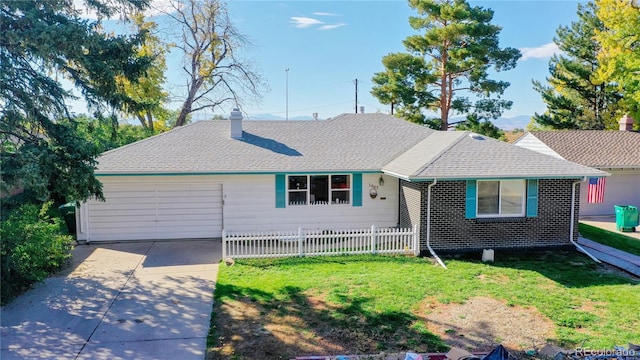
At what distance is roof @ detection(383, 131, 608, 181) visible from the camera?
39.8 feet

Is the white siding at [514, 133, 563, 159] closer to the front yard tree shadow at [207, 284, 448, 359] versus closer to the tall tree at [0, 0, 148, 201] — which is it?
the front yard tree shadow at [207, 284, 448, 359]

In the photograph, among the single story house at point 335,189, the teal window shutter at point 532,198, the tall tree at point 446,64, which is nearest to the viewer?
the single story house at point 335,189

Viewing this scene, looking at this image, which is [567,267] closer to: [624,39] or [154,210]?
[154,210]

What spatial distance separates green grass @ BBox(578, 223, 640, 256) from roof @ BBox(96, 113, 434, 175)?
6.65 m

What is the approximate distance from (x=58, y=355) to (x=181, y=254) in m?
6.00

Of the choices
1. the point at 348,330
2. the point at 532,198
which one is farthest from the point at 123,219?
Answer: the point at 532,198

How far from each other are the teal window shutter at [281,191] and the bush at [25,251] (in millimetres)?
6091

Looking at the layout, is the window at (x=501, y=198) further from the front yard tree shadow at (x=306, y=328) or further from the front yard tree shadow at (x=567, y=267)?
the front yard tree shadow at (x=306, y=328)

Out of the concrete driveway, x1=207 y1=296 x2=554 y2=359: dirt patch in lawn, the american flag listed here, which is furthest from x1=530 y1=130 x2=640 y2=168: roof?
the concrete driveway

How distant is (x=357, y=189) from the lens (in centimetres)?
1466

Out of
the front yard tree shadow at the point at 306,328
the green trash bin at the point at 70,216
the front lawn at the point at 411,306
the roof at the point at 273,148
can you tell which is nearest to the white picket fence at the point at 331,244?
the front lawn at the point at 411,306

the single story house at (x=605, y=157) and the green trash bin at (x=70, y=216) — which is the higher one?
the single story house at (x=605, y=157)

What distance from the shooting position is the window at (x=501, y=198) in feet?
41.7

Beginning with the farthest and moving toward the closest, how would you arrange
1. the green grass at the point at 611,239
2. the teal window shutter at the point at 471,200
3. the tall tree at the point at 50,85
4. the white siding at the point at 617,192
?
the white siding at the point at 617,192 < the green grass at the point at 611,239 < the teal window shutter at the point at 471,200 < the tall tree at the point at 50,85
